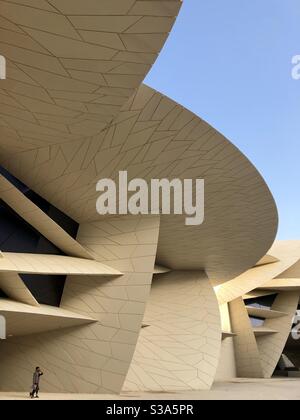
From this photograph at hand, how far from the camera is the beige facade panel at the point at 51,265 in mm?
12922

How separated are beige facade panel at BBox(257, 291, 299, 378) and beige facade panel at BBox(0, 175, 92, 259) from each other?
22686 millimetres

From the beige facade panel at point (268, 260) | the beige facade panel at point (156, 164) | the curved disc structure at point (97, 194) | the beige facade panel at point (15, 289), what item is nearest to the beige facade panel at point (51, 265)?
the curved disc structure at point (97, 194)

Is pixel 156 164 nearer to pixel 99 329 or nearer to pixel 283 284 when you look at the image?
pixel 99 329

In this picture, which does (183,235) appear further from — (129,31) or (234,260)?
(129,31)

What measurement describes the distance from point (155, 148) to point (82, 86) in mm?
4369

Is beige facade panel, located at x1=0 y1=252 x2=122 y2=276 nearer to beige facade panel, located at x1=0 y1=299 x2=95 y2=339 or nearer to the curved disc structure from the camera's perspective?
the curved disc structure

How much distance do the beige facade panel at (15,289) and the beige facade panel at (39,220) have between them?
2166 mm

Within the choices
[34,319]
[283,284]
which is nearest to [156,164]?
[34,319]

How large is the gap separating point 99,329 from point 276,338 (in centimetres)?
2258

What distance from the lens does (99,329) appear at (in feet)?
50.4

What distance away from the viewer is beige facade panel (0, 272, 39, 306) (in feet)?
43.3

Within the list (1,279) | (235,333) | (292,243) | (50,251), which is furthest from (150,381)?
(292,243)

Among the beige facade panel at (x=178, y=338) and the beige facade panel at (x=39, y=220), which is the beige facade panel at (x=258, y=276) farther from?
the beige facade panel at (x=39, y=220)

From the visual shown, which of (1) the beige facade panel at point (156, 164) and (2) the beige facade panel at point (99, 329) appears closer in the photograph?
(1) the beige facade panel at point (156, 164)
